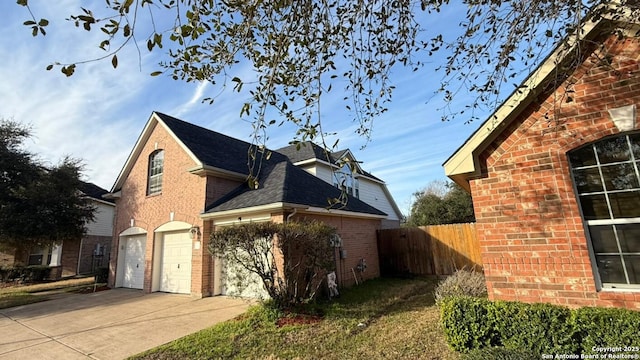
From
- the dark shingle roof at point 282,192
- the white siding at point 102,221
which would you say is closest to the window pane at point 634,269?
the dark shingle roof at point 282,192

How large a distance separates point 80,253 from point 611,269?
93.7 feet

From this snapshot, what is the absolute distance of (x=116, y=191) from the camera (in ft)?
52.5

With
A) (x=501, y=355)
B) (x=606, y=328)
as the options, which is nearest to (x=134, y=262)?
(x=501, y=355)

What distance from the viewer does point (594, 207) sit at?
491cm

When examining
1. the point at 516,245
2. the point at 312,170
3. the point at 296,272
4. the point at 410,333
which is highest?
the point at 312,170

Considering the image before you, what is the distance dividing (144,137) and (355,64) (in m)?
13.9

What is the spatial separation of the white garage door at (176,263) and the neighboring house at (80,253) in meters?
10.7

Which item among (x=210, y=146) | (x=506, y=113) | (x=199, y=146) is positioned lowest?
(x=506, y=113)

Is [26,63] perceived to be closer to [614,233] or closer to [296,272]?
[296,272]

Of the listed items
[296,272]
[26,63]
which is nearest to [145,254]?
[296,272]

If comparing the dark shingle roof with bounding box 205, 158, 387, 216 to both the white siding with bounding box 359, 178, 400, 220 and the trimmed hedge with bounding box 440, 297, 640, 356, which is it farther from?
the white siding with bounding box 359, 178, 400, 220

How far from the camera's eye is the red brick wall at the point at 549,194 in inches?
189

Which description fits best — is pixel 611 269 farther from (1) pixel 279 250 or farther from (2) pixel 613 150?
(1) pixel 279 250

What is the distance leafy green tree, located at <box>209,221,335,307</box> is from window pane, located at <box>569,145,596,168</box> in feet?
19.2
